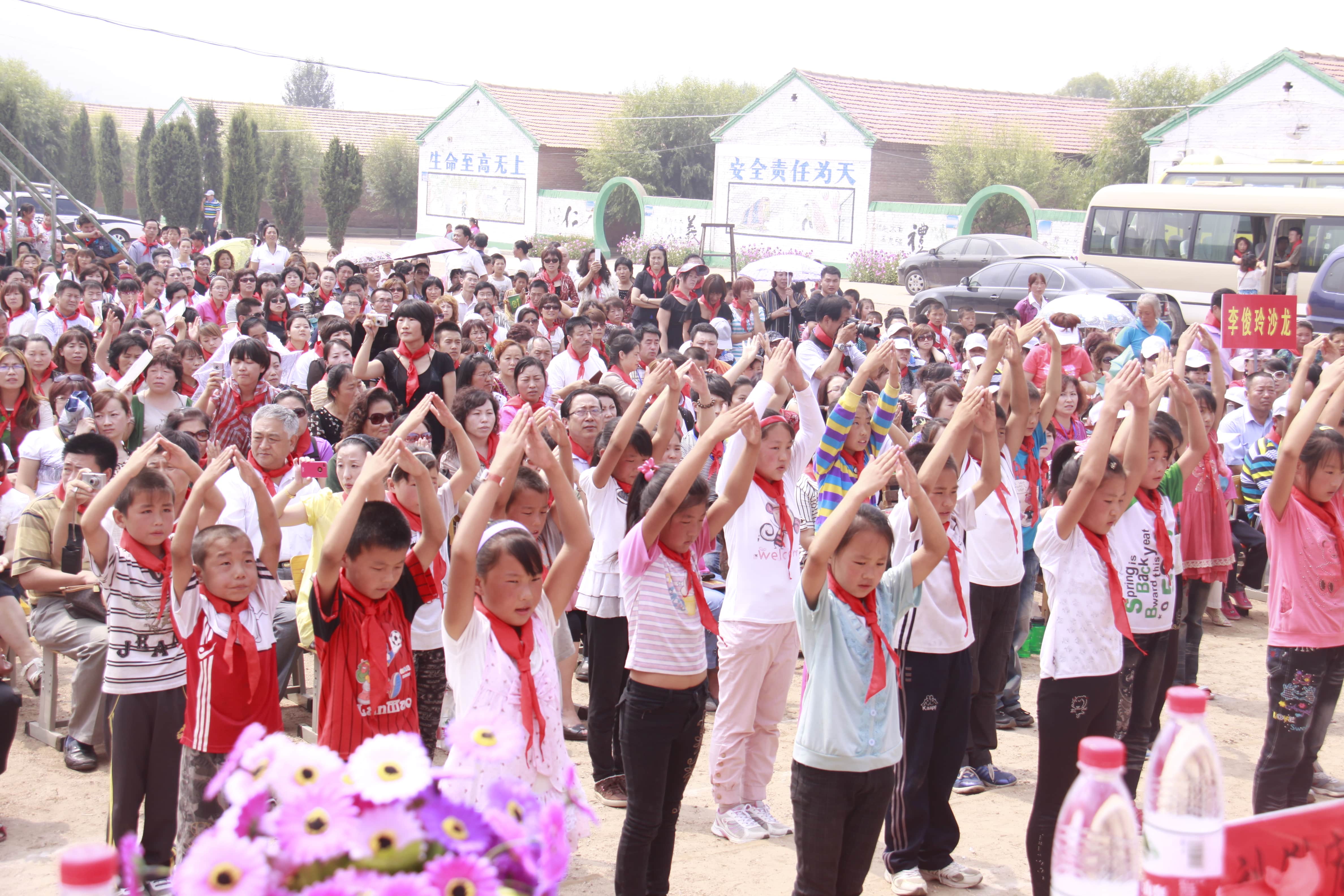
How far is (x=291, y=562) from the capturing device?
5.95m

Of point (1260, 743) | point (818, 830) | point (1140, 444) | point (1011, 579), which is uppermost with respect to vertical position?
point (1140, 444)

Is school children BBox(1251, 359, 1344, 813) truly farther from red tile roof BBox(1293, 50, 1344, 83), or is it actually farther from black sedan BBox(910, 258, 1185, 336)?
red tile roof BBox(1293, 50, 1344, 83)

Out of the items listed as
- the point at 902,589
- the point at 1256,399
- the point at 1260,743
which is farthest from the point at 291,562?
the point at 1256,399

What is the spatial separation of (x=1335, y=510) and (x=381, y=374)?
533 cm

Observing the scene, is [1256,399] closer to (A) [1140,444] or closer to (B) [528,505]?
(A) [1140,444]

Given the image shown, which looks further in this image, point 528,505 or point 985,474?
point 985,474

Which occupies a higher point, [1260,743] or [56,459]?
[56,459]

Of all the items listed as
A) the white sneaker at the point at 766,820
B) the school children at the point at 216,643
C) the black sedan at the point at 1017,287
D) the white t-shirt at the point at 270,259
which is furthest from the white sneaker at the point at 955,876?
the black sedan at the point at 1017,287

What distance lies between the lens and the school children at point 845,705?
352cm

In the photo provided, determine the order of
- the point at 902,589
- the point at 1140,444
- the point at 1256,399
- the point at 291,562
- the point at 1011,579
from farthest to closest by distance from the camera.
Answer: the point at 1256,399 → the point at 291,562 → the point at 1011,579 → the point at 1140,444 → the point at 902,589

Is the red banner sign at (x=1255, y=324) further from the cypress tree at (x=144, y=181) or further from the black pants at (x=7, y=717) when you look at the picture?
the cypress tree at (x=144, y=181)

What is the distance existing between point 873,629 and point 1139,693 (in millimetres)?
1611

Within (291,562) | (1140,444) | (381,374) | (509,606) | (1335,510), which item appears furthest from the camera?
(381,374)

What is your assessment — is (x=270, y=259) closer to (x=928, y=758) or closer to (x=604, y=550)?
(x=604, y=550)
